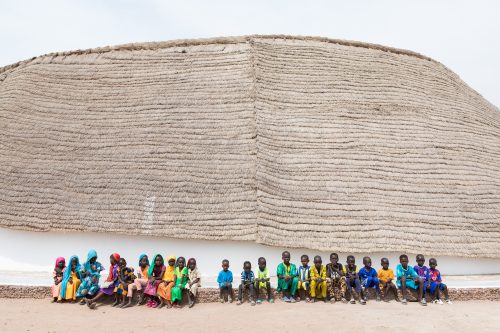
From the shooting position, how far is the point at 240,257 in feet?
23.9

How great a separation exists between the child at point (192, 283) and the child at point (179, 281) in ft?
0.27

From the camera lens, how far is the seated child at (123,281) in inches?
253

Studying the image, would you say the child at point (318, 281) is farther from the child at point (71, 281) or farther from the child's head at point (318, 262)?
the child at point (71, 281)

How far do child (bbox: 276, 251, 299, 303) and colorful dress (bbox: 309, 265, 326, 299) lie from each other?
10.1 inches

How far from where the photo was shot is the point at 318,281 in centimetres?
651

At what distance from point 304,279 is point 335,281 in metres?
0.49

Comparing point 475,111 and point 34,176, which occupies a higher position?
point 475,111

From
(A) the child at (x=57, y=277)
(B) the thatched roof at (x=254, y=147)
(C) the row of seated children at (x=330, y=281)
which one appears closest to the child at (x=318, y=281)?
(C) the row of seated children at (x=330, y=281)

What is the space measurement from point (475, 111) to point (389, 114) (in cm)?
268

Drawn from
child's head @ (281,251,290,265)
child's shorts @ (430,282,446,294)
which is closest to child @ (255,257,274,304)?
child's head @ (281,251,290,265)

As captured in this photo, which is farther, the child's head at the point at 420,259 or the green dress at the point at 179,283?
the child's head at the point at 420,259

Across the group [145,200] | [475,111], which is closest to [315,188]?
[145,200]

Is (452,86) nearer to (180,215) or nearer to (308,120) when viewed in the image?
(308,120)

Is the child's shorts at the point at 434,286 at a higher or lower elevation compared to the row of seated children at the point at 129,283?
lower
